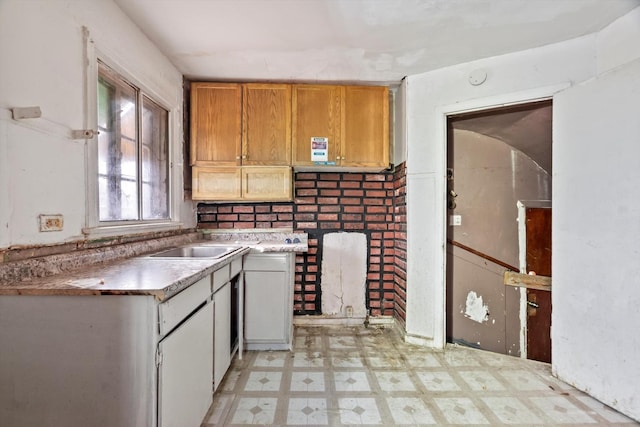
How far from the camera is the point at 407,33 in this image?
6.59 feet

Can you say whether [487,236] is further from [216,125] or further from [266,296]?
[216,125]

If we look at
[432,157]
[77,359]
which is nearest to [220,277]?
[77,359]

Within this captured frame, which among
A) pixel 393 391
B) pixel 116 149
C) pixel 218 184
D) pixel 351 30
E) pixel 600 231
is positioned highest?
pixel 351 30

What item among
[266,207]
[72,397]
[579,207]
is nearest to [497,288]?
[579,207]

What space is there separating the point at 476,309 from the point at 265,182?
2772 mm

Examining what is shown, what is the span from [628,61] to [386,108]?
1.61 m

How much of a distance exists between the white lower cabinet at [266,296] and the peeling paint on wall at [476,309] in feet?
7.27

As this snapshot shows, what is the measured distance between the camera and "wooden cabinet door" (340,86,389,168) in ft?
9.00

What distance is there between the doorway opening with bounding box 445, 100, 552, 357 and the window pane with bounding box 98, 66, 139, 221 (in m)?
3.06

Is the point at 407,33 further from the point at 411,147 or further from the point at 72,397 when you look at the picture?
the point at 72,397

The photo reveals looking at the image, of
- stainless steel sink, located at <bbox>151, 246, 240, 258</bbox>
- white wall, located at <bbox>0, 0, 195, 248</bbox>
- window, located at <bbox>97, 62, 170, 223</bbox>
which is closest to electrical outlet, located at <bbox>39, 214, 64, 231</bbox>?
white wall, located at <bbox>0, 0, 195, 248</bbox>

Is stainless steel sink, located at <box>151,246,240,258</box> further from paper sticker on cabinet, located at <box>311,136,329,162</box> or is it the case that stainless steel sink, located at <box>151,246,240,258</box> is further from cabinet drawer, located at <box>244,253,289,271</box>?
paper sticker on cabinet, located at <box>311,136,329,162</box>

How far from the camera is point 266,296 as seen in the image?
7.94 feet

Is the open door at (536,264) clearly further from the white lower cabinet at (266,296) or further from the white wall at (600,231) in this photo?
the white lower cabinet at (266,296)
